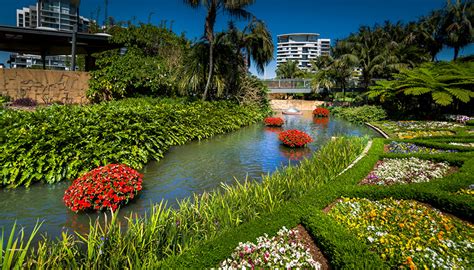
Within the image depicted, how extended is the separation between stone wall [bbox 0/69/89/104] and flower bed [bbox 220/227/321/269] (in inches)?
650

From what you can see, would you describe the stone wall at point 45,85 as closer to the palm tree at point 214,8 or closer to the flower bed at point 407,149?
the palm tree at point 214,8

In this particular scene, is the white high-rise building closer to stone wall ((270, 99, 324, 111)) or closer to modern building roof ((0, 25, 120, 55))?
modern building roof ((0, 25, 120, 55))

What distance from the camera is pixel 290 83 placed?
41906 mm

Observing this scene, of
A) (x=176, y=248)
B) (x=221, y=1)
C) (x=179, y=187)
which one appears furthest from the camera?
(x=221, y=1)

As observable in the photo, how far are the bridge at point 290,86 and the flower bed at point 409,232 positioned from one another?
3771 centimetres

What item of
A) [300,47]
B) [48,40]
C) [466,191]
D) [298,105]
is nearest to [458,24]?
[298,105]

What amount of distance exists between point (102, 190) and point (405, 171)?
252 inches

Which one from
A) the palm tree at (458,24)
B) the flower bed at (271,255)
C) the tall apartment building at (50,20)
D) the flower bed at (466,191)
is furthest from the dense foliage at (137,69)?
the tall apartment building at (50,20)

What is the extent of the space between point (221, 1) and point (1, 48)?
65.7ft

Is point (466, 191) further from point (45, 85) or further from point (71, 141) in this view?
point (45, 85)

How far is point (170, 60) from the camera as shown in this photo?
19719mm

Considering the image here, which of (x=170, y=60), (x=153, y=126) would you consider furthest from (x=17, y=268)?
(x=170, y=60)

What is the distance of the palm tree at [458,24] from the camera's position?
2919cm

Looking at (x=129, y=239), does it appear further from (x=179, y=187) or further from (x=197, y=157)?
(x=197, y=157)
